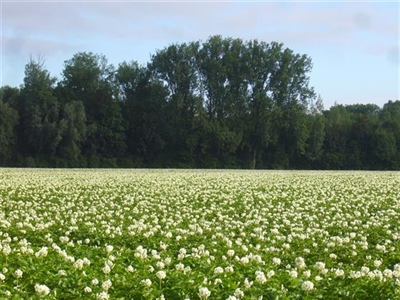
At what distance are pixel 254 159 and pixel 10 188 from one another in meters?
46.9

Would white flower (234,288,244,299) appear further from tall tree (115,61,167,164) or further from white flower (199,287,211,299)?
tall tree (115,61,167,164)

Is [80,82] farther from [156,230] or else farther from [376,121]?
[156,230]

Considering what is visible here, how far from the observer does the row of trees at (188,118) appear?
2515 inches

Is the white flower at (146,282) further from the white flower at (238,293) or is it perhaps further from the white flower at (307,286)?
the white flower at (307,286)

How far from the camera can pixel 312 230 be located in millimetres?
13117

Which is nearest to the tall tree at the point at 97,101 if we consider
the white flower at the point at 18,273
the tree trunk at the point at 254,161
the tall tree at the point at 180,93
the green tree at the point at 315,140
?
the tall tree at the point at 180,93

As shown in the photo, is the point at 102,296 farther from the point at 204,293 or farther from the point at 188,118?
the point at 188,118

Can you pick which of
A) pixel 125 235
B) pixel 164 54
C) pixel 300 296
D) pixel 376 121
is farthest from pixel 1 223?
pixel 376 121

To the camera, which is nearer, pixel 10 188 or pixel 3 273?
pixel 3 273

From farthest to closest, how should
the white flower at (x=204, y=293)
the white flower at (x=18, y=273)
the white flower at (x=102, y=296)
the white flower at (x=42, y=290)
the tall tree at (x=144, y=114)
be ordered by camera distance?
the tall tree at (x=144, y=114) → the white flower at (x=18, y=273) → the white flower at (x=42, y=290) → the white flower at (x=102, y=296) → the white flower at (x=204, y=293)

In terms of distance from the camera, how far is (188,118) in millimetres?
68250

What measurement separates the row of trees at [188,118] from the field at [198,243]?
4151cm

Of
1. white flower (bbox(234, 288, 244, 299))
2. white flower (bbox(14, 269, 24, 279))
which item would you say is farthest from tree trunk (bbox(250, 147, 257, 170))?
white flower (bbox(234, 288, 244, 299))

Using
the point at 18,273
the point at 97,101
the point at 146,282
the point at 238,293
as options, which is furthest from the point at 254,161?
the point at 238,293
